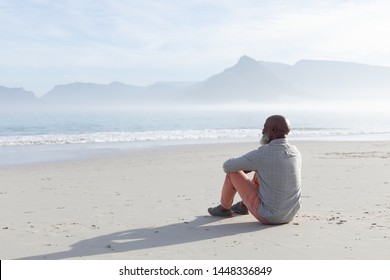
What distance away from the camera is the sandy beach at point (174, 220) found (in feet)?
17.2

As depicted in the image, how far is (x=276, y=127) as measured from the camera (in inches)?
241

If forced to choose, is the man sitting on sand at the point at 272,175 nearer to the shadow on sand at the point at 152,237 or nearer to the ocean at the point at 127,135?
the shadow on sand at the point at 152,237

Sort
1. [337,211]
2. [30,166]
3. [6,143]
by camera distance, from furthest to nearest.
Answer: [6,143]
[30,166]
[337,211]

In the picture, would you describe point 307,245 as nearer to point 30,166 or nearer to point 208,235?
point 208,235

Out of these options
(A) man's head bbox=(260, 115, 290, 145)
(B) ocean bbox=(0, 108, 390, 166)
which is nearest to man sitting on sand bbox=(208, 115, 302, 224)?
(A) man's head bbox=(260, 115, 290, 145)

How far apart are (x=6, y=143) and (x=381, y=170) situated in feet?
61.5

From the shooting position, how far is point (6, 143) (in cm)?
2502

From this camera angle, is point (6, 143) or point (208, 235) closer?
point (208, 235)

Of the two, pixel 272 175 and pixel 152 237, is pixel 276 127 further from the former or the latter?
pixel 152 237

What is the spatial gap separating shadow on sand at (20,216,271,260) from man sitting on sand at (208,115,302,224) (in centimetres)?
25

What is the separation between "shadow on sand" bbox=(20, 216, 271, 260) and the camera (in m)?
5.25

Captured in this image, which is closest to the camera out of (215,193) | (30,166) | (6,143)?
(215,193)

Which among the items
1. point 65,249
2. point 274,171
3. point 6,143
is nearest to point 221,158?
point 274,171

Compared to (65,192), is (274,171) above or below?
above
